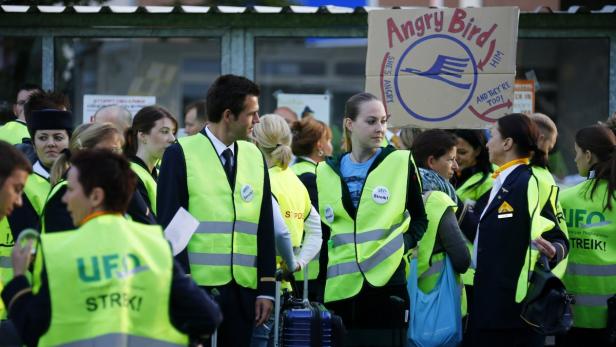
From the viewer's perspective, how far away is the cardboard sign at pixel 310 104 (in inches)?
474

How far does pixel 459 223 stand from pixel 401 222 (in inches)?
42.8

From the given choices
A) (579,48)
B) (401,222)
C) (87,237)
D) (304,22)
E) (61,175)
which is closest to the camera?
(87,237)

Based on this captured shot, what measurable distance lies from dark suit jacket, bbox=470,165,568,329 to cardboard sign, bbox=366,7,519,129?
1879 mm

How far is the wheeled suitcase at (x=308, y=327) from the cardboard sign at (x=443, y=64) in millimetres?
2548

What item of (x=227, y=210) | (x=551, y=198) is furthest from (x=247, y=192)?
(x=551, y=198)

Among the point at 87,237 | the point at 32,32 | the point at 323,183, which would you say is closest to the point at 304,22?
the point at 32,32

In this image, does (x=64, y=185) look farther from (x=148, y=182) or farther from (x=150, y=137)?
(x=150, y=137)

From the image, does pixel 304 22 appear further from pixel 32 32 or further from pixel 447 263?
pixel 447 263

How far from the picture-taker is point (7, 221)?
22.8ft

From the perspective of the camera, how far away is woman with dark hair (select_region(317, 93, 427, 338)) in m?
7.53

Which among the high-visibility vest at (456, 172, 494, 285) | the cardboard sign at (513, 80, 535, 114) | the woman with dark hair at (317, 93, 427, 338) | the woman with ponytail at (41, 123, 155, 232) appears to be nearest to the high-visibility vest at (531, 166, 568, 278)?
the woman with dark hair at (317, 93, 427, 338)

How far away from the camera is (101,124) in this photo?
6.72 metres

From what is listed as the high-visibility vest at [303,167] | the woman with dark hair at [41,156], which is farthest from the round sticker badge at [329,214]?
the woman with dark hair at [41,156]

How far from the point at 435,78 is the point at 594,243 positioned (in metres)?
2.02
